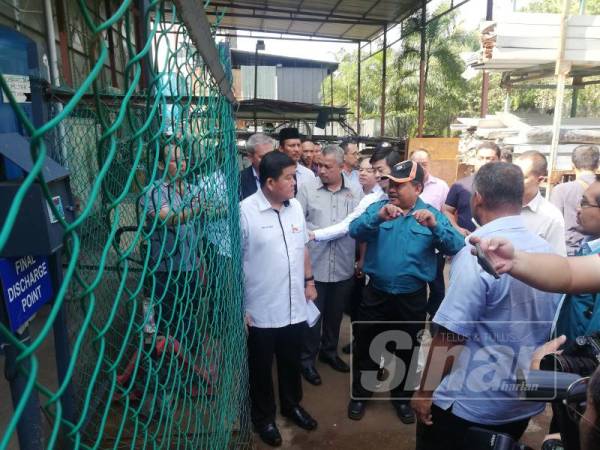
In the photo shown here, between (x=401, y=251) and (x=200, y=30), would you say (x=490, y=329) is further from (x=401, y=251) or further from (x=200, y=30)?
(x=200, y=30)

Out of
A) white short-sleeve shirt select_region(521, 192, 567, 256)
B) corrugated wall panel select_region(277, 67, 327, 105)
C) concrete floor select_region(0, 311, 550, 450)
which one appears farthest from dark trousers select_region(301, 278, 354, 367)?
corrugated wall panel select_region(277, 67, 327, 105)

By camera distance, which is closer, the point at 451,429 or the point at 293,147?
the point at 451,429

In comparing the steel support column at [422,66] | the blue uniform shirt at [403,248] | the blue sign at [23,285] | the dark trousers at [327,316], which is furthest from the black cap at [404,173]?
the steel support column at [422,66]

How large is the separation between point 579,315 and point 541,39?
14.5 feet

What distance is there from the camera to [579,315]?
1863 mm

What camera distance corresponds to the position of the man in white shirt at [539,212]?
304 cm

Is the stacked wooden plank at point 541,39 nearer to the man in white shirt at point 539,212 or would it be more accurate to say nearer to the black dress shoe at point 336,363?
the man in white shirt at point 539,212

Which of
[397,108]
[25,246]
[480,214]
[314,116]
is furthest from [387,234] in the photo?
[397,108]

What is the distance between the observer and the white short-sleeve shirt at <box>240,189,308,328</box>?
2639 mm

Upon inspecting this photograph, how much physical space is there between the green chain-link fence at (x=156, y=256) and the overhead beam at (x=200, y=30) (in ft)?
0.12

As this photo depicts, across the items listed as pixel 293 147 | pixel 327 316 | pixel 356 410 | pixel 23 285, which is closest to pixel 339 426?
pixel 356 410

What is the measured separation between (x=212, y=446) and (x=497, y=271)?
1165 millimetres

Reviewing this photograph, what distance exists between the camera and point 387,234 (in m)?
2.94

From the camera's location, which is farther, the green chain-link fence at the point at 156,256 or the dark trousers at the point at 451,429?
the dark trousers at the point at 451,429
